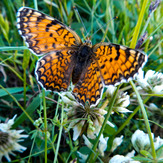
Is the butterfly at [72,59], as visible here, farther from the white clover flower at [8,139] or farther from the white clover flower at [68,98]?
the white clover flower at [8,139]

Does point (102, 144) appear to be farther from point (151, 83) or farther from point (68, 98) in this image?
point (151, 83)

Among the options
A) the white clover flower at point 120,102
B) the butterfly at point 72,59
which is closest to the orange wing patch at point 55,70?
the butterfly at point 72,59

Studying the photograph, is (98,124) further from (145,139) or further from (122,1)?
(122,1)

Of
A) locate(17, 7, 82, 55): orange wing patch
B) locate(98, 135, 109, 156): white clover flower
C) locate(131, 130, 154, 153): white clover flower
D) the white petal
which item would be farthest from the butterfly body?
locate(131, 130, 154, 153): white clover flower

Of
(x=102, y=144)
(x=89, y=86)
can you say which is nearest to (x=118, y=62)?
(x=89, y=86)

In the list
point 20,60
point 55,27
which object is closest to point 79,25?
point 20,60
